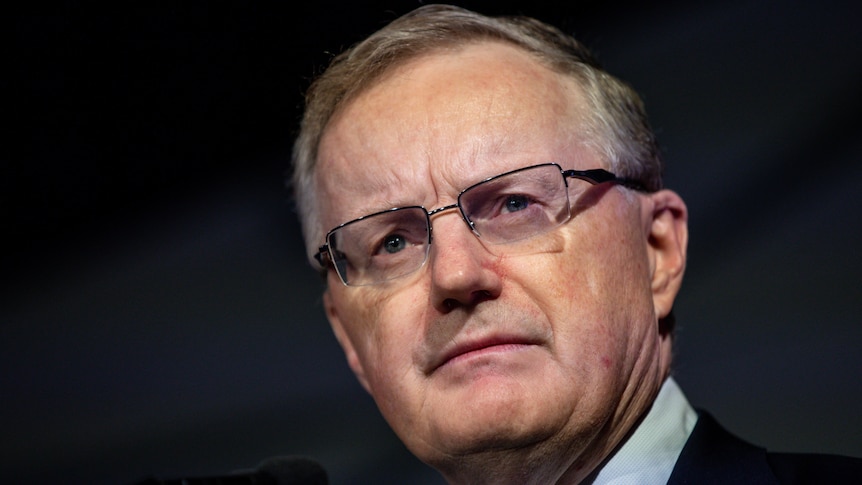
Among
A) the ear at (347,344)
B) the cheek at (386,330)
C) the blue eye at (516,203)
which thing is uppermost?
the blue eye at (516,203)

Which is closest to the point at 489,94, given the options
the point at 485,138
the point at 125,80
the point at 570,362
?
the point at 485,138

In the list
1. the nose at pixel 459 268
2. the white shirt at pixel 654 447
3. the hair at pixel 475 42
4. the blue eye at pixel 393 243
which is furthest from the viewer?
the hair at pixel 475 42

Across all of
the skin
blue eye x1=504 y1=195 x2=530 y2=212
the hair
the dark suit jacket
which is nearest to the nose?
the skin

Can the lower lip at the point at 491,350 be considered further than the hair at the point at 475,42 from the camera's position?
No

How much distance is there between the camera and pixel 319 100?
2113 millimetres

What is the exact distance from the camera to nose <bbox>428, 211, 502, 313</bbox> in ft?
5.19

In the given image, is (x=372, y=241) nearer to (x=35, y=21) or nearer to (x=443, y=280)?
(x=443, y=280)

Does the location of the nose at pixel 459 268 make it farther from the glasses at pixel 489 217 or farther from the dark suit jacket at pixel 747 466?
the dark suit jacket at pixel 747 466

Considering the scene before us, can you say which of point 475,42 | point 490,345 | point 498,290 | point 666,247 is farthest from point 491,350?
point 475,42

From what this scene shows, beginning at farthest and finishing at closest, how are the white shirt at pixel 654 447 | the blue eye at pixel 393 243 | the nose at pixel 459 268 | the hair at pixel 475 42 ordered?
the hair at pixel 475 42 < the blue eye at pixel 393 243 < the white shirt at pixel 654 447 < the nose at pixel 459 268

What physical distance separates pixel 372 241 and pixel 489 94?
0.41 meters

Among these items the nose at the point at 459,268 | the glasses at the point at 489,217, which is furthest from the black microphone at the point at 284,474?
the nose at the point at 459,268

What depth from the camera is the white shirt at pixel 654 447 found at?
1707 millimetres

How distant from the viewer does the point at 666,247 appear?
1948 millimetres
